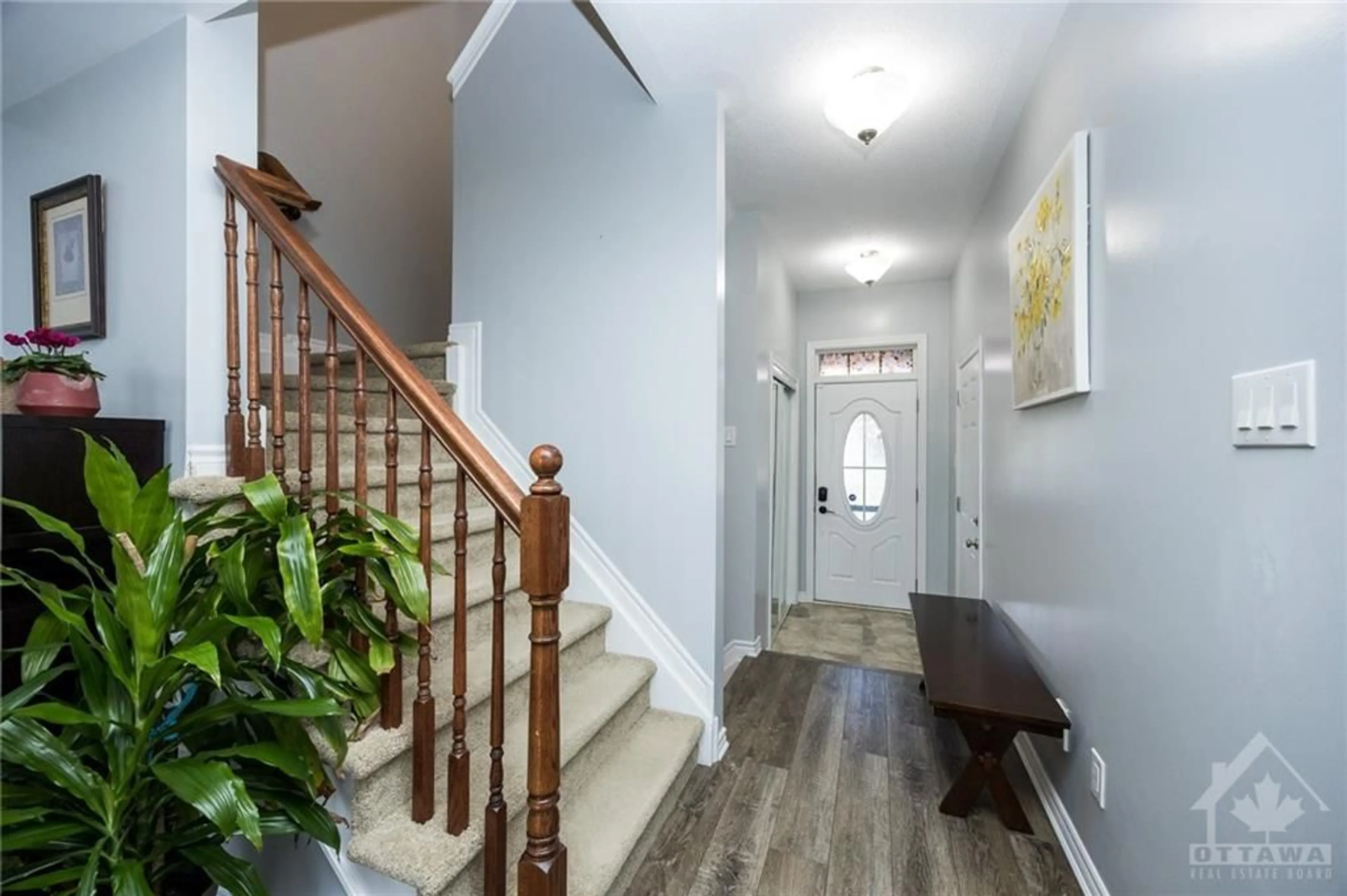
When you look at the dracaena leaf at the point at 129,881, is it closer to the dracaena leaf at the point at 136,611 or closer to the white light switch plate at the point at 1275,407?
the dracaena leaf at the point at 136,611

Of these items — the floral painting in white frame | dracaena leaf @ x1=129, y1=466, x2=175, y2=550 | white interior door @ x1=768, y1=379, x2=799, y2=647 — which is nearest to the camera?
dracaena leaf @ x1=129, y1=466, x2=175, y2=550

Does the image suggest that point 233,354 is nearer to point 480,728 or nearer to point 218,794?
point 218,794

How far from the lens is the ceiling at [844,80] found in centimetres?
176

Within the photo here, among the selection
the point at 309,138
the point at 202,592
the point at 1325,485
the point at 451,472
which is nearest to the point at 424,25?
the point at 309,138

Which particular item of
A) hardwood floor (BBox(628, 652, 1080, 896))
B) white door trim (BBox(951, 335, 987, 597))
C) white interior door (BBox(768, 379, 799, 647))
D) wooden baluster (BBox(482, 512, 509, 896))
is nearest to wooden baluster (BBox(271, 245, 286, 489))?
wooden baluster (BBox(482, 512, 509, 896))

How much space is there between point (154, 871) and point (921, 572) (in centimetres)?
449

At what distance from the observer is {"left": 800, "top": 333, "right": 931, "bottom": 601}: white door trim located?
4.33 metres

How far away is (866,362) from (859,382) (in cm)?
20

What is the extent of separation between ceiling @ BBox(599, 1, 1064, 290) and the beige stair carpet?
1.65m

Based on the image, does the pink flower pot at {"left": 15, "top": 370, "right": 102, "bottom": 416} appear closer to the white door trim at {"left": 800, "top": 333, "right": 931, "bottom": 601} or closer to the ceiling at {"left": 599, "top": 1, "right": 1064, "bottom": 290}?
the ceiling at {"left": 599, "top": 1, "right": 1064, "bottom": 290}

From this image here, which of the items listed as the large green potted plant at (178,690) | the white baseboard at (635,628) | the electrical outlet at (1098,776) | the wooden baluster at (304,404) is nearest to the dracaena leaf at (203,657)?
the large green potted plant at (178,690)

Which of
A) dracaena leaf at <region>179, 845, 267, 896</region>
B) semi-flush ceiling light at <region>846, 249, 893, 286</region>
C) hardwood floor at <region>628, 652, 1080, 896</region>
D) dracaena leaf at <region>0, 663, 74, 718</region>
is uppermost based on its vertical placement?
semi-flush ceiling light at <region>846, 249, 893, 286</region>

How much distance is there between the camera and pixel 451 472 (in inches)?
89.2

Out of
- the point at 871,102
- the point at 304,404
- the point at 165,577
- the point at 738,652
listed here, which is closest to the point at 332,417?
the point at 304,404
